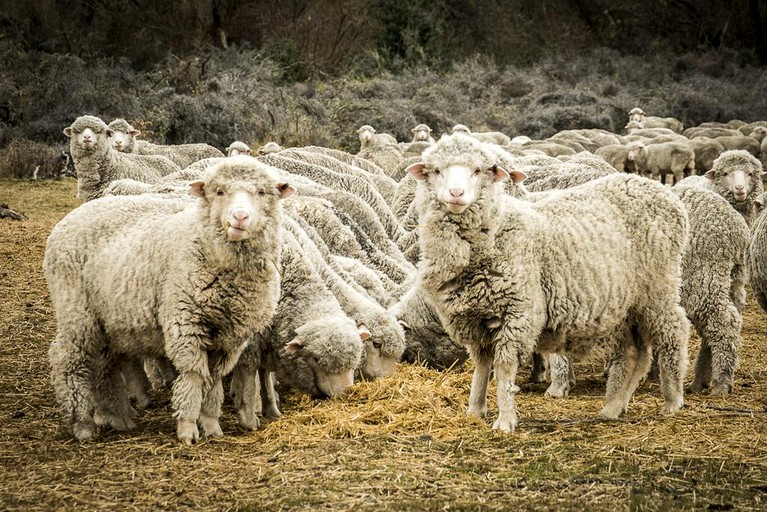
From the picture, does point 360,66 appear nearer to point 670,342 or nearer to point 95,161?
point 95,161

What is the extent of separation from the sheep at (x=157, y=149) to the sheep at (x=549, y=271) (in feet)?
31.0

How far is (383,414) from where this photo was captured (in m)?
6.23

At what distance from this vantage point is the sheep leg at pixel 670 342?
6336 mm

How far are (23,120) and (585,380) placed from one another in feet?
65.2

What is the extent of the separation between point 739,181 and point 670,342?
2.57m

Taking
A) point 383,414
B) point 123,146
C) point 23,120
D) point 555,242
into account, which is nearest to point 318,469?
point 383,414

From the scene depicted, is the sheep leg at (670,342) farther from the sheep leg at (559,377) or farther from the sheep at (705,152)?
the sheep at (705,152)

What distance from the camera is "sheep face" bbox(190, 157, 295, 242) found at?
218 inches

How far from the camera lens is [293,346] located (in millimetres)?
6371

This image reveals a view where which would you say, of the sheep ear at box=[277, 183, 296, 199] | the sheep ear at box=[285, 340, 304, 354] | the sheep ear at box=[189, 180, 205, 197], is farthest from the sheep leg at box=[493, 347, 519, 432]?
the sheep ear at box=[189, 180, 205, 197]

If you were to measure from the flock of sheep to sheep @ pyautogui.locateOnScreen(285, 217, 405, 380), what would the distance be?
0.05ft

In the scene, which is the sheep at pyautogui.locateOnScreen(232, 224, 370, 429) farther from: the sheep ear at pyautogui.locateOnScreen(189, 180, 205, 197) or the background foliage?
the background foliage

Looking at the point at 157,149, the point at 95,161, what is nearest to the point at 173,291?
the point at 95,161

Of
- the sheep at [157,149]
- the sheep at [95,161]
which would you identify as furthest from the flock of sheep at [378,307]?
the sheep at [157,149]
